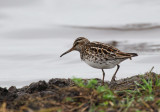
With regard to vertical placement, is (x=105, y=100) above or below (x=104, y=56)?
below

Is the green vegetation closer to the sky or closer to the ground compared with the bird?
closer to the ground

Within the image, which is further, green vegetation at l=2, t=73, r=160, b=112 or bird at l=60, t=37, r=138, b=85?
bird at l=60, t=37, r=138, b=85

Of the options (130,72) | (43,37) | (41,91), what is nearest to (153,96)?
(41,91)

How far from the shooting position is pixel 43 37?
19.1 metres

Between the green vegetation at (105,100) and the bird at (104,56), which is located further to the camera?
the bird at (104,56)

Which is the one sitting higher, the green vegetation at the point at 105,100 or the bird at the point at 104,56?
the bird at the point at 104,56

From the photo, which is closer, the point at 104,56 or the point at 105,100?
the point at 105,100

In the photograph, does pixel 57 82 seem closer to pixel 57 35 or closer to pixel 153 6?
pixel 57 35

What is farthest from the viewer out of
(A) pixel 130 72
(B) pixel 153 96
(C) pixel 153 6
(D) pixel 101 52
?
(C) pixel 153 6

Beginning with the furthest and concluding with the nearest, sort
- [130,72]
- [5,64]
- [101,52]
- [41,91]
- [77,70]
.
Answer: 1. [5,64]
2. [77,70]
3. [130,72]
4. [101,52]
5. [41,91]

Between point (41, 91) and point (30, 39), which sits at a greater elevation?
point (30, 39)

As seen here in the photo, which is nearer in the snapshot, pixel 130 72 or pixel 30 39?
pixel 130 72

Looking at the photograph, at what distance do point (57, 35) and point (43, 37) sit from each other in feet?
2.49

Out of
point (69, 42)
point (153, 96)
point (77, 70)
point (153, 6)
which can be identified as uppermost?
point (153, 6)
